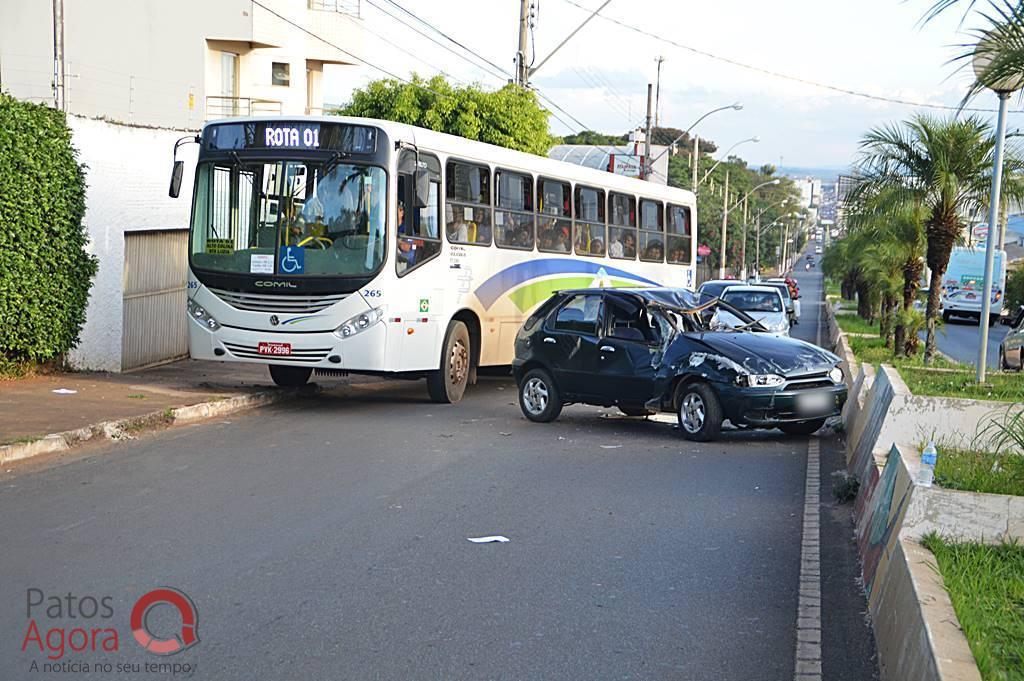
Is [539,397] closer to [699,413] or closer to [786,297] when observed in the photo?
[699,413]

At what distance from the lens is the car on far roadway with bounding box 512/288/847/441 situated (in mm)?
12977

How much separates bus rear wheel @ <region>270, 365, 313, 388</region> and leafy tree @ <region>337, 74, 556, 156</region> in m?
15.0

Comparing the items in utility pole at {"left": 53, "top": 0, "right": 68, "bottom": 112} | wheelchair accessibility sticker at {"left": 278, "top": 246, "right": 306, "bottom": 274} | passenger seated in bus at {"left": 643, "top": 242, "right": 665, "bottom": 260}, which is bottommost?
wheelchair accessibility sticker at {"left": 278, "top": 246, "right": 306, "bottom": 274}

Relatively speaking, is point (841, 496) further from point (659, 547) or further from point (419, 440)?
point (419, 440)

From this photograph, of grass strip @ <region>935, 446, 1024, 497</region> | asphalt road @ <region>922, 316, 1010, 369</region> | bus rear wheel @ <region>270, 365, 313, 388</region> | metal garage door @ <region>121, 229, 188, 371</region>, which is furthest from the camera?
asphalt road @ <region>922, 316, 1010, 369</region>

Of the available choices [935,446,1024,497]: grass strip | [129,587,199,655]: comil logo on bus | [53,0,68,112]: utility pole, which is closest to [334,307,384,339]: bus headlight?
[53,0,68,112]: utility pole

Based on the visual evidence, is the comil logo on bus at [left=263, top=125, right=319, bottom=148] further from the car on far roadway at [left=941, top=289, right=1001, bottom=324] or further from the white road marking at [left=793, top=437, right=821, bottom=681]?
the car on far roadway at [left=941, top=289, right=1001, bottom=324]

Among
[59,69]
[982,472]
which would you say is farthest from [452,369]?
[59,69]

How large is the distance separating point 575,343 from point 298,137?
4.38 m

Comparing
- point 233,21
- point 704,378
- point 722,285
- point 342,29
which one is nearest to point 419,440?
point 704,378

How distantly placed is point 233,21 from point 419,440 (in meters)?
25.8

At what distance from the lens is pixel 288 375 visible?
1745 centimetres

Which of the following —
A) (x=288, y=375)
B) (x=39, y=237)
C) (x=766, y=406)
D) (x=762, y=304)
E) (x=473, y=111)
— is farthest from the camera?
(x=473, y=111)

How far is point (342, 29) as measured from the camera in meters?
39.5
